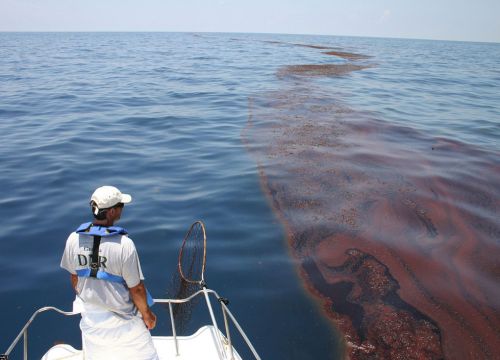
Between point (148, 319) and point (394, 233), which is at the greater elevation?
point (148, 319)

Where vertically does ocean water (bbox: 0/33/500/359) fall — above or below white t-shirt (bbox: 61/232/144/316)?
below

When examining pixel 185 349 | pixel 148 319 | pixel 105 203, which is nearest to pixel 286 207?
pixel 185 349

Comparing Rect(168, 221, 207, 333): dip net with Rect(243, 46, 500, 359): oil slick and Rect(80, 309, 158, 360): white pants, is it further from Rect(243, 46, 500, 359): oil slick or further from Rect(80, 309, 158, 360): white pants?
Rect(243, 46, 500, 359): oil slick

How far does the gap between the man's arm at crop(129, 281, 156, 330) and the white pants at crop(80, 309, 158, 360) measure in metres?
0.13

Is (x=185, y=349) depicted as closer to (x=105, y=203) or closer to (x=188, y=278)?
(x=188, y=278)

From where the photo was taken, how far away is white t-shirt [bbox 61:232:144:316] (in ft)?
11.3

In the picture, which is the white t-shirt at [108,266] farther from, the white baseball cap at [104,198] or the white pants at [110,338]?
the white baseball cap at [104,198]

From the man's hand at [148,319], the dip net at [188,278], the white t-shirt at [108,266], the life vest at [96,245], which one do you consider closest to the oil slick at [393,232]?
the dip net at [188,278]

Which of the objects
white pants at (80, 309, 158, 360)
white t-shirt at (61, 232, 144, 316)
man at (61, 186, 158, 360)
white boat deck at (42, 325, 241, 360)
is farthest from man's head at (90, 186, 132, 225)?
white boat deck at (42, 325, 241, 360)

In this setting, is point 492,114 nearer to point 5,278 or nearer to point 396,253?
point 396,253

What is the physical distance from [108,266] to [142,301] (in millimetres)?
594

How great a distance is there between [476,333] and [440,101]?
67.1 ft

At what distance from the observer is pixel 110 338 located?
3852 mm

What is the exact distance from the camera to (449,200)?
32.4ft
